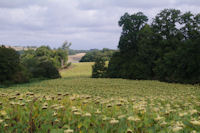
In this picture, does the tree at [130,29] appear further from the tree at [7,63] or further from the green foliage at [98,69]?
the tree at [7,63]

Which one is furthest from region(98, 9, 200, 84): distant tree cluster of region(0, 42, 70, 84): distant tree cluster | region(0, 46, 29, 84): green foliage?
region(0, 46, 29, 84): green foliage

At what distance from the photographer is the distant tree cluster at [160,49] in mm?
35719

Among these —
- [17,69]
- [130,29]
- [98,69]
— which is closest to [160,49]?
[130,29]

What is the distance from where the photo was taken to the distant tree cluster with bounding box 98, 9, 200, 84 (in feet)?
117

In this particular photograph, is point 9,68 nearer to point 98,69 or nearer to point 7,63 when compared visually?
point 7,63

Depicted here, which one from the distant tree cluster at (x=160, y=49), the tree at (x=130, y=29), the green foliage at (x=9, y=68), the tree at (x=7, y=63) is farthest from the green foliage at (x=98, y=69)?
the tree at (x=7, y=63)

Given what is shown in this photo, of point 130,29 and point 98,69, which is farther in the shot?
point 98,69

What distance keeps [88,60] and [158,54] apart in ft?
283

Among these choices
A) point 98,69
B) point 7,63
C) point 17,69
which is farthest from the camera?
point 98,69

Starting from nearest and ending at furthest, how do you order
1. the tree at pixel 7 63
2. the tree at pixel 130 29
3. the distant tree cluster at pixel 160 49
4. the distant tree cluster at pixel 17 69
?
the distant tree cluster at pixel 160 49 → the tree at pixel 7 63 → the distant tree cluster at pixel 17 69 → the tree at pixel 130 29

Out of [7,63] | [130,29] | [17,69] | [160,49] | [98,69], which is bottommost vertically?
[98,69]

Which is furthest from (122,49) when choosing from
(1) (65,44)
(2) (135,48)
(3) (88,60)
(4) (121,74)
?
(1) (65,44)

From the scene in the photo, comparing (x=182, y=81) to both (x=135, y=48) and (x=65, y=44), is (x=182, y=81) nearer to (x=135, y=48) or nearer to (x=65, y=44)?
(x=135, y=48)

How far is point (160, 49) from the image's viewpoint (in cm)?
4338
